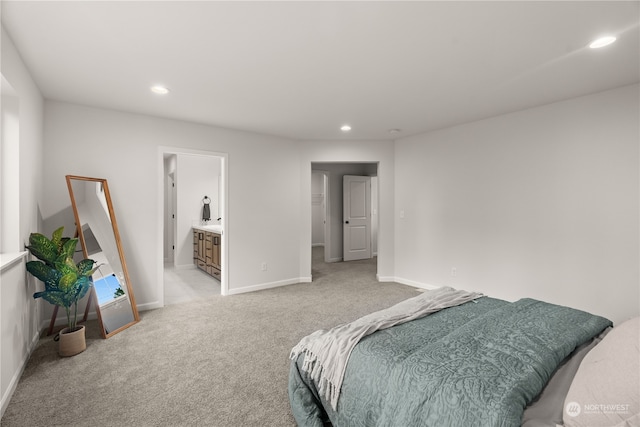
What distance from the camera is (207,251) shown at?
5.75 metres

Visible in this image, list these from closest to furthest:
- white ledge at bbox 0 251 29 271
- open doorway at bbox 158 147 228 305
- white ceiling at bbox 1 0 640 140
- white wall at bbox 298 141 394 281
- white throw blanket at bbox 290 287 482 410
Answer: white throw blanket at bbox 290 287 482 410
white ceiling at bbox 1 0 640 140
white ledge at bbox 0 251 29 271
white wall at bbox 298 141 394 281
open doorway at bbox 158 147 228 305

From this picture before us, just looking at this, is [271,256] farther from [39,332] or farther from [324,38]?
[324,38]

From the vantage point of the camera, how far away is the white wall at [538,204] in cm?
304

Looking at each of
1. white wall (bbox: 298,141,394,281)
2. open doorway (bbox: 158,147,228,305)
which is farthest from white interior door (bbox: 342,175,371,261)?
open doorway (bbox: 158,147,228,305)

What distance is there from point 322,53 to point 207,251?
4.47m

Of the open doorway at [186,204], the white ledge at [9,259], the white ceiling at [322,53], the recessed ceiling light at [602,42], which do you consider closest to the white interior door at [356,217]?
the open doorway at [186,204]

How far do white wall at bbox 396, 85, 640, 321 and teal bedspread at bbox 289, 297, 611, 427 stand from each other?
175cm

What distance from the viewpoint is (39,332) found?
299cm

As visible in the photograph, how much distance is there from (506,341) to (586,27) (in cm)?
210

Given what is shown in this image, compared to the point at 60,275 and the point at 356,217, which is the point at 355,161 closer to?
the point at 356,217

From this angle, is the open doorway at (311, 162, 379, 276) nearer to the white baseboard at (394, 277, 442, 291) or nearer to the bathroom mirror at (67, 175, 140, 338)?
the white baseboard at (394, 277, 442, 291)

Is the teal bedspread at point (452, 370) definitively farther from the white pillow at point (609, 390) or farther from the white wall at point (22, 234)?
the white wall at point (22, 234)

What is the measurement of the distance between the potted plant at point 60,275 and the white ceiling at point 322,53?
1498mm

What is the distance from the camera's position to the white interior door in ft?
23.8
